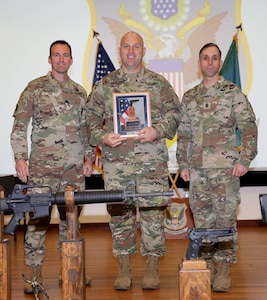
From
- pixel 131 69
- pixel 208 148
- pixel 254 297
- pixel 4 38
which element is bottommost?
pixel 254 297

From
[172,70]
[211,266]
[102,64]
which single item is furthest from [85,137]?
[172,70]

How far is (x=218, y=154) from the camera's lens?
3730mm

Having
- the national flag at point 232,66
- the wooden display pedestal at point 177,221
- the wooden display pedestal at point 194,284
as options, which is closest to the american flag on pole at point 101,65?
the wooden display pedestal at point 177,221

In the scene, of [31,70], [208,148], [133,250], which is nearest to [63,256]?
[133,250]

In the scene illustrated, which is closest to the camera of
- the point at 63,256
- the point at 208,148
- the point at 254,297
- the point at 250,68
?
the point at 63,256

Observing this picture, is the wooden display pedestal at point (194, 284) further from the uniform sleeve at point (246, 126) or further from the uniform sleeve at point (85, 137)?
the uniform sleeve at point (85, 137)

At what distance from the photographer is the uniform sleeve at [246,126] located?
369 centimetres

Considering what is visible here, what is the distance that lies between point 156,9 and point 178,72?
2.31ft

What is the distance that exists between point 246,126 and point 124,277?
1.22 metres

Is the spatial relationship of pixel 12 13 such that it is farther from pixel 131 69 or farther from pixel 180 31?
pixel 131 69

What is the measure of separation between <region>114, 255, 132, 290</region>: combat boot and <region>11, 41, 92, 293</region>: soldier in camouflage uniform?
16.8 inches

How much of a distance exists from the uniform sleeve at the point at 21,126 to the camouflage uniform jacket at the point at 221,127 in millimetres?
1070

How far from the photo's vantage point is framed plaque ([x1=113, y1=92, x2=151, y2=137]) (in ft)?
12.2

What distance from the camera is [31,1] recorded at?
621 cm
